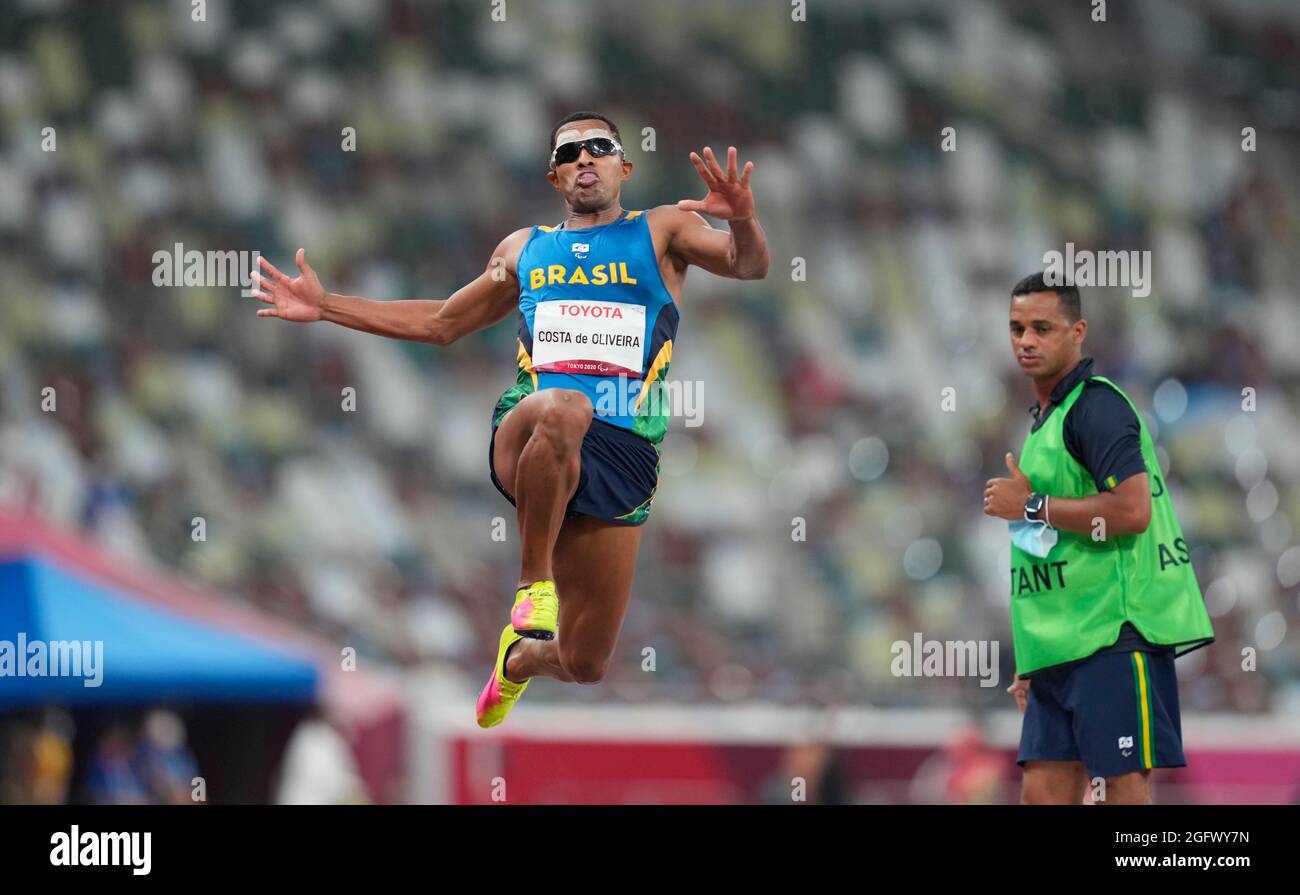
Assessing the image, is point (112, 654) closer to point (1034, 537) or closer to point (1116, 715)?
point (1034, 537)

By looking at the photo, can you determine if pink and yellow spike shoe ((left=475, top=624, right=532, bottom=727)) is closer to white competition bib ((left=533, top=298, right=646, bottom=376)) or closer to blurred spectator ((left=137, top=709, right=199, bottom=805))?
white competition bib ((left=533, top=298, right=646, bottom=376))

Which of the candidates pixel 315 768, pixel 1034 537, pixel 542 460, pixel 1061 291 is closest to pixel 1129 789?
pixel 1034 537

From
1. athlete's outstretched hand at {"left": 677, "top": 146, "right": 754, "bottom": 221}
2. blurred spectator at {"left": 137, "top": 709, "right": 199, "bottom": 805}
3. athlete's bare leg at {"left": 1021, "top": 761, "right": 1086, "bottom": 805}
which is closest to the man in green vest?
athlete's bare leg at {"left": 1021, "top": 761, "right": 1086, "bottom": 805}

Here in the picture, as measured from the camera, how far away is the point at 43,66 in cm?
1479

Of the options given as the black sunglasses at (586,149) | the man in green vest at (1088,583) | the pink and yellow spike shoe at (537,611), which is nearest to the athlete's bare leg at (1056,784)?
the man in green vest at (1088,583)

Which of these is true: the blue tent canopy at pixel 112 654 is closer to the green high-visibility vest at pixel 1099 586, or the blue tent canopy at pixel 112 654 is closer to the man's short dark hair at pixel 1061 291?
the green high-visibility vest at pixel 1099 586

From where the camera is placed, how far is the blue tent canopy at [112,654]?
987 cm

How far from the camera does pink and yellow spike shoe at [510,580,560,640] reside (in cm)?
571

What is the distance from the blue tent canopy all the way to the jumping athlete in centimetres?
456

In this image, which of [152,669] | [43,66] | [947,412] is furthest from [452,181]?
[152,669]

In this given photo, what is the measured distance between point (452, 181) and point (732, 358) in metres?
3.07

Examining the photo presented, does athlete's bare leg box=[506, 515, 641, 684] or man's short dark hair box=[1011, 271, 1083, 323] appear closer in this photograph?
man's short dark hair box=[1011, 271, 1083, 323]

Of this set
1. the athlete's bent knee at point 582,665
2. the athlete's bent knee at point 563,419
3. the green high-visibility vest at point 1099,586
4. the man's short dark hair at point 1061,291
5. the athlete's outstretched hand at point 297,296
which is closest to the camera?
the green high-visibility vest at point 1099,586

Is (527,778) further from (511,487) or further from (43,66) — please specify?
(43,66)
